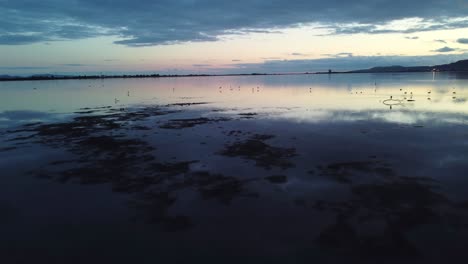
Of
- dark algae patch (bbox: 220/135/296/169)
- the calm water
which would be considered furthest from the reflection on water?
the calm water

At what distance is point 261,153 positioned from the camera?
1691cm

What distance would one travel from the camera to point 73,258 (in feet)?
25.8

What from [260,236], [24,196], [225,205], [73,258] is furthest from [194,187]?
[24,196]

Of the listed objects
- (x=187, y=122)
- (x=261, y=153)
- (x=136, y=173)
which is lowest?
(x=136, y=173)

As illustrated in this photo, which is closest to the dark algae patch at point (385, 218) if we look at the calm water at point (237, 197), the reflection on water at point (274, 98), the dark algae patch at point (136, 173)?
the calm water at point (237, 197)

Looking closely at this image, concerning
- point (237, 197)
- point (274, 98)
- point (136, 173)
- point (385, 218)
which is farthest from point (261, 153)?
point (274, 98)

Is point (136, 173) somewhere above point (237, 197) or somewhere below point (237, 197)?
above

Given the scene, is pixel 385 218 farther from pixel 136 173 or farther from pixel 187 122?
pixel 187 122

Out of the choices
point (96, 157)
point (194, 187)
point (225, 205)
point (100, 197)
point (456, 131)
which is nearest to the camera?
point (225, 205)

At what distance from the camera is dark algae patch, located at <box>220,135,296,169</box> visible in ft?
49.9

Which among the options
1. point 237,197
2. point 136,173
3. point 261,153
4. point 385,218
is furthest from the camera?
point 261,153

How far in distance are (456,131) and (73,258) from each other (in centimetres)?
2438

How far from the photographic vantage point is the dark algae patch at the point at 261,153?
1521cm

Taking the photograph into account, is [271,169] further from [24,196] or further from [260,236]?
[24,196]
